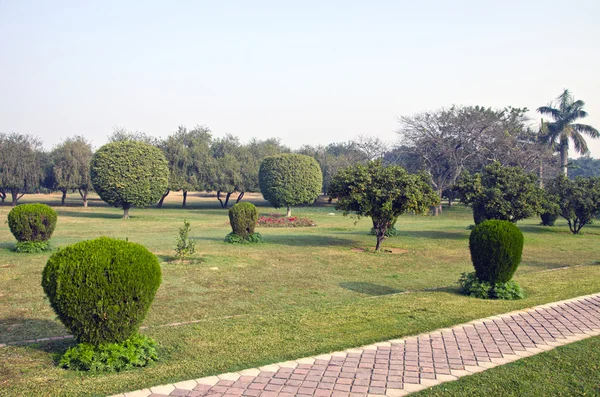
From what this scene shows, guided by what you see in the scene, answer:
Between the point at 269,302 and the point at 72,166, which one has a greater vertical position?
the point at 72,166

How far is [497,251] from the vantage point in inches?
344

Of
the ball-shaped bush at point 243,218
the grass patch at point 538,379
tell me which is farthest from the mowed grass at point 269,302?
the grass patch at point 538,379

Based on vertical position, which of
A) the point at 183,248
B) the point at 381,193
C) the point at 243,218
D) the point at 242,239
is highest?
the point at 381,193

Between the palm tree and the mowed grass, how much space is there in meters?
28.9

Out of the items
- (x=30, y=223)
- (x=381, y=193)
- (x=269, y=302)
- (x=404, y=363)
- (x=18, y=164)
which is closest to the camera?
(x=404, y=363)

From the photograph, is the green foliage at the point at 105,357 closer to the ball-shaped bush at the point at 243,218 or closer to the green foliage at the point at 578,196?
the ball-shaped bush at the point at 243,218

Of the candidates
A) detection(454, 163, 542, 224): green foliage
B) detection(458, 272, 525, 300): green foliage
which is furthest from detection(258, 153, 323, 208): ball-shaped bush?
detection(458, 272, 525, 300): green foliage

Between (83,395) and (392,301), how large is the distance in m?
5.46

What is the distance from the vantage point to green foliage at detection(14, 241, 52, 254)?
13.3 m

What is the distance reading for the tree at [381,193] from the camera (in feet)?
50.3

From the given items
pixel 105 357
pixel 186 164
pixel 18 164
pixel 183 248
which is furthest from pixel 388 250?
pixel 18 164

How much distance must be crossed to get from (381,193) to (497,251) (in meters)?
6.78

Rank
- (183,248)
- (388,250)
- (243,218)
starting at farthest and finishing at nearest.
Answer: (243,218), (388,250), (183,248)

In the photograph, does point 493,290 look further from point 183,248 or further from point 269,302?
point 183,248
